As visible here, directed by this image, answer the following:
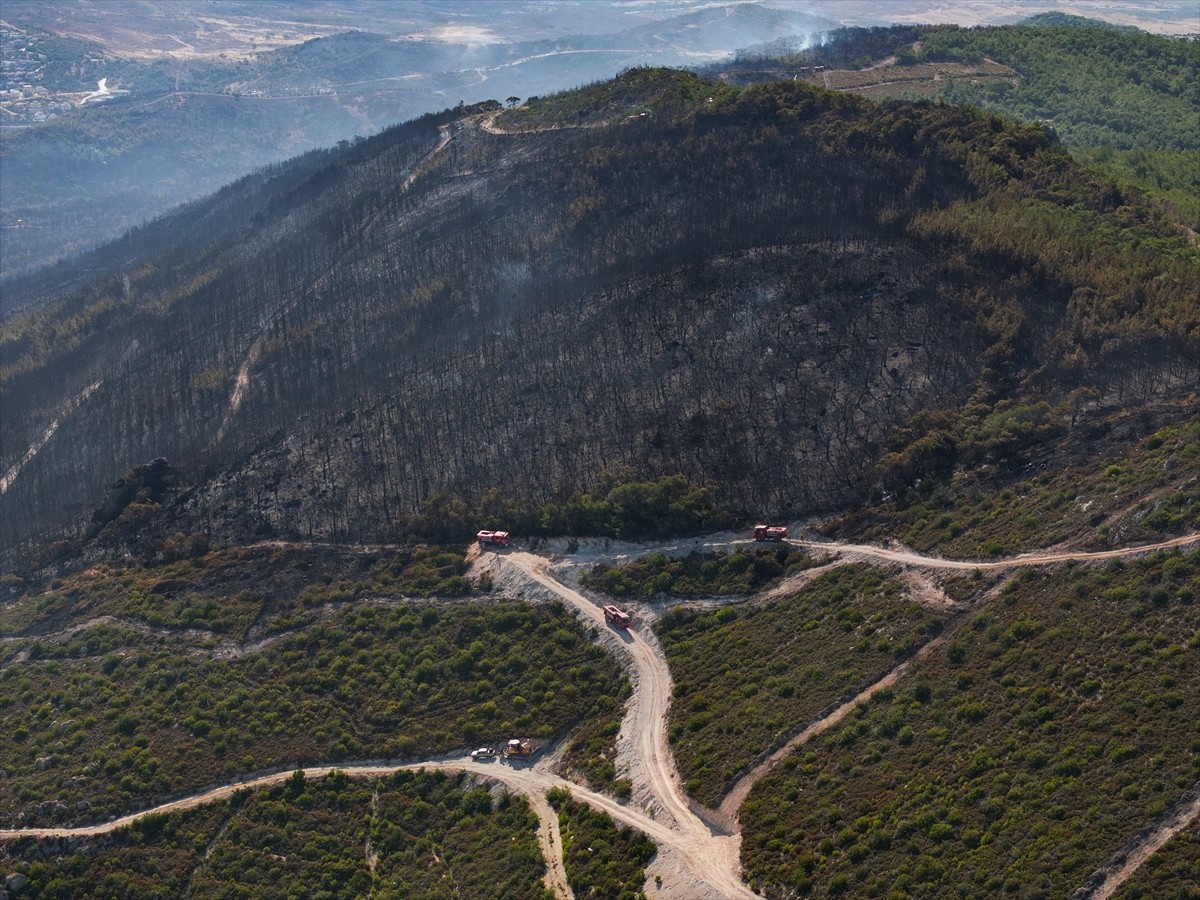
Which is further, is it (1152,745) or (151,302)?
(151,302)

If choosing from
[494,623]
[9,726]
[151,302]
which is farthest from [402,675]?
[151,302]

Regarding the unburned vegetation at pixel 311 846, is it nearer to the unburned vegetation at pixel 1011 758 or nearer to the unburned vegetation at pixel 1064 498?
the unburned vegetation at pixel 1011 758

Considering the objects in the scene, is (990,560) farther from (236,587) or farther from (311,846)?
(236,587)

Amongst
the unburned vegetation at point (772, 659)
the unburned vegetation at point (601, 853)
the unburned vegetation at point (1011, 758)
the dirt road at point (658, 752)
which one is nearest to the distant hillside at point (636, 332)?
the unburned vegetation at point (772, 659)

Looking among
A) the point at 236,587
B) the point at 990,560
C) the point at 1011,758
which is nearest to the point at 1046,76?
the point at 990,560

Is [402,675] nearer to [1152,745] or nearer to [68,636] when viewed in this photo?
[68,636]

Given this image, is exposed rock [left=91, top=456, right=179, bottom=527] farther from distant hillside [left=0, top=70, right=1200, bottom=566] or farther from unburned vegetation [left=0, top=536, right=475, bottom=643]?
unburned vegetation [left=0, top=536, right=475, bottom=643]
